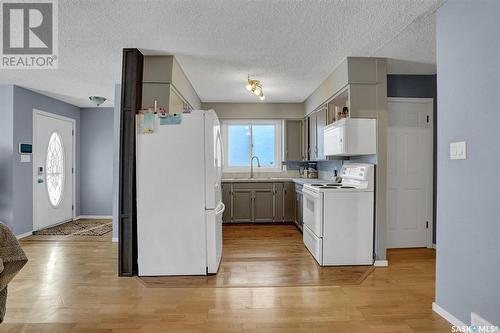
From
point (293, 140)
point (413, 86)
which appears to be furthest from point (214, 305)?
point (293, 140)

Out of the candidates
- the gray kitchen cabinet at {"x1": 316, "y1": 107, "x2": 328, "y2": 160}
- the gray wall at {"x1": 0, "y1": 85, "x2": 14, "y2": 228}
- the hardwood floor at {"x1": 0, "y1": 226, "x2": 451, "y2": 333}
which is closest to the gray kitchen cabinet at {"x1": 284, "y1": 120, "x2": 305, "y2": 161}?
the gray kitchen cabinet at {"x1": 316, "y1": 107, "x2": 328, "y2": 160}

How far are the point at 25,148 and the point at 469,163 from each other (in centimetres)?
590

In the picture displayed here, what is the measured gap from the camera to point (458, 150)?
84.4 inches

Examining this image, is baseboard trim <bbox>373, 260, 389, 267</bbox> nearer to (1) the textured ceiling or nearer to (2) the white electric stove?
(2) the white electric stove

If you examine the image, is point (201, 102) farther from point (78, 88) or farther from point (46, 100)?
point (46, 100)

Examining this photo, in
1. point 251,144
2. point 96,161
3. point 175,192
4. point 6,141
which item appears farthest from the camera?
point 96,161

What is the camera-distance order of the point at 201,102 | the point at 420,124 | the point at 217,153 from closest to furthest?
the point at 217,153 → the point at 420,124 → the point at 201,102

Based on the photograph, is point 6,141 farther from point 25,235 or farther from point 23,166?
point 25,235

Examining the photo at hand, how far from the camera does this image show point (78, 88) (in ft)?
15.9

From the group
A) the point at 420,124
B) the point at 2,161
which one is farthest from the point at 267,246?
the point at 2,161

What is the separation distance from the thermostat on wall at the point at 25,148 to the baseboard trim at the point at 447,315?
5.84 meters

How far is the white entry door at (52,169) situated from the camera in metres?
5.28

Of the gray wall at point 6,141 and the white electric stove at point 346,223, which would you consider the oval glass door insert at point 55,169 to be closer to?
the gray wall at point 6,141

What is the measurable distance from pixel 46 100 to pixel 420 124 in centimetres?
615
